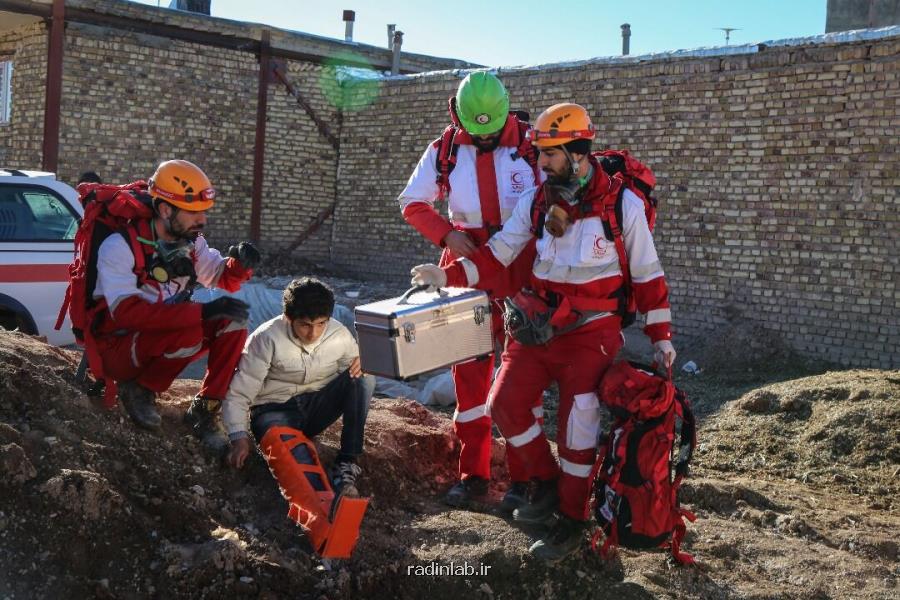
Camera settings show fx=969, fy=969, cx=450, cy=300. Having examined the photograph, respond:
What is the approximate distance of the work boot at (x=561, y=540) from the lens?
14.0ft

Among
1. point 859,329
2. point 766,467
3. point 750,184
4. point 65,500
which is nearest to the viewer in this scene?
point 65,500

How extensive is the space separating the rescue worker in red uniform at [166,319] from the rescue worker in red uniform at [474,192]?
41.7 inches

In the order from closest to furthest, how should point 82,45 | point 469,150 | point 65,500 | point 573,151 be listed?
point 65,500, point 573,151, point 469,150, point 82,45

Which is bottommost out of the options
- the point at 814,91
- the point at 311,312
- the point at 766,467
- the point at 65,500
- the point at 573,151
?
the point at 766,467

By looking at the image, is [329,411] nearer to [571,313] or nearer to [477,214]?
[477,214]

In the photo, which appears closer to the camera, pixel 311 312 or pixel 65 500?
pixel 65 500

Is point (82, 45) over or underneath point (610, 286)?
over

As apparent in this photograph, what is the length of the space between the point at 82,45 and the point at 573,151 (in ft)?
38.0

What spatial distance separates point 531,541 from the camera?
4523mm

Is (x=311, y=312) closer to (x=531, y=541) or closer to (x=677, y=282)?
(x=531, y=541)

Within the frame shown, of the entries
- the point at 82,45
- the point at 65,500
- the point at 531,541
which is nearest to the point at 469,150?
the point at 531,541

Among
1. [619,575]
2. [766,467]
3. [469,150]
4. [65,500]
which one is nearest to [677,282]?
[766,467]

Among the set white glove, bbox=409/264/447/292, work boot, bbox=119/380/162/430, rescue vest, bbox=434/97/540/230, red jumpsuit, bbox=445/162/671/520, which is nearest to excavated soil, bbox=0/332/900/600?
work boot, bbox=119/380/162/430

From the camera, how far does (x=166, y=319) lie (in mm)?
4602
